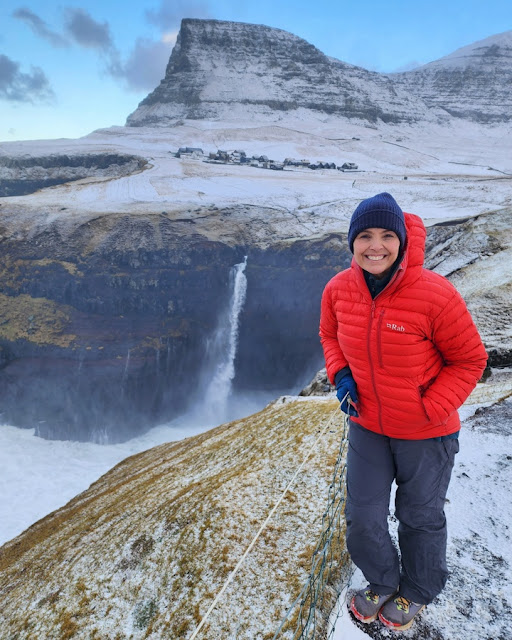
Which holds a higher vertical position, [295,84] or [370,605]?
[295,84]

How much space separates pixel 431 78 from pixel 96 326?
459 feet

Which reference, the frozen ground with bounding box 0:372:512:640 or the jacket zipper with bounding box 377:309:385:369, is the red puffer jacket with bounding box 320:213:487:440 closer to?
the jacket zipper with bounding box 377:309:385:369

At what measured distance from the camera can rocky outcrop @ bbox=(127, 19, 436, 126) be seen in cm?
10150

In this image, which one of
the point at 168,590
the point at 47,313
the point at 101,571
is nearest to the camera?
the point at 168,590

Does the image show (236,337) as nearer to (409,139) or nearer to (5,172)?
(5,172)

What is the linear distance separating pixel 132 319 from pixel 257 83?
9936cm

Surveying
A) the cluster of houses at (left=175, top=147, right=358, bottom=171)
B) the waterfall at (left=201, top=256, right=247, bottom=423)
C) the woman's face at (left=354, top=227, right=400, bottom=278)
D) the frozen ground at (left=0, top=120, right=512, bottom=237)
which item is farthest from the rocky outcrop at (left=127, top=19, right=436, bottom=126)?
the woman's face at (left=354, top=227, right=400, bottom=278)

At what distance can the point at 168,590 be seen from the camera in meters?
5.00

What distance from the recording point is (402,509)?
9.93 feet

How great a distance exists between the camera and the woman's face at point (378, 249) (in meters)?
2.78

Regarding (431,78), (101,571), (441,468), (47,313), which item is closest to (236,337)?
(47,313)

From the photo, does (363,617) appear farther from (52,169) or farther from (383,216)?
(52,169)

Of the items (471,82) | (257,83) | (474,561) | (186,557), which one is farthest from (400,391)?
(471,82)

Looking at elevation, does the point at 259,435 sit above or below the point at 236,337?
above
